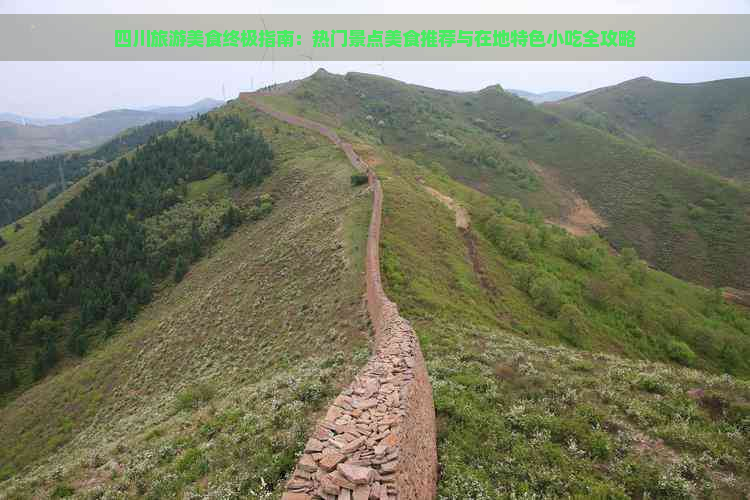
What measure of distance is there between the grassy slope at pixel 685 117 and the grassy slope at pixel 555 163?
2728cm

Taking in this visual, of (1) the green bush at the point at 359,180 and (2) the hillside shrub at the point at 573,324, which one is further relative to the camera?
(1) the green bush at the point at 359,180

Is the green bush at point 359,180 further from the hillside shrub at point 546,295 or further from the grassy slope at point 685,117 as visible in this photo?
the grassy slope at point 685,117

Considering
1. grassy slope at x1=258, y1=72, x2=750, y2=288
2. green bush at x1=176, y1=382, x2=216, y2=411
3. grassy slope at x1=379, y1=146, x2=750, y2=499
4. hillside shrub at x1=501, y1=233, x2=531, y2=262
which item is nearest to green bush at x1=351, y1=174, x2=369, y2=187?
hillside shrub at x1=501, y1=233, x2=531, y2=262

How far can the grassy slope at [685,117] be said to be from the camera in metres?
112

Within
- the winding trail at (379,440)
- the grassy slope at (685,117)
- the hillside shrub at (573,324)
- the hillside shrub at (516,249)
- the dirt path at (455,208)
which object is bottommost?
the hillside shrub at (573,324)

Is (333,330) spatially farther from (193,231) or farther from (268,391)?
(193,231)

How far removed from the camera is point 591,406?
10992mm

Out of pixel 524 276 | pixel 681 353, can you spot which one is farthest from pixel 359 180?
pixel 681 353

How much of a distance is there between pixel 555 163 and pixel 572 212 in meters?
25.7

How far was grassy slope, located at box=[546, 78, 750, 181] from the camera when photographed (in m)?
112

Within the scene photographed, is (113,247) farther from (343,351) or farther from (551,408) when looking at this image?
(551,408)

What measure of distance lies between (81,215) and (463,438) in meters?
66.4

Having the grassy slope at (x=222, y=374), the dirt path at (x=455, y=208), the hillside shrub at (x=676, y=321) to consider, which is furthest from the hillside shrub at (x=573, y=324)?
the grassy slope at (x=222, y=374)

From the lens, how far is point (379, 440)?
21.6 feet
